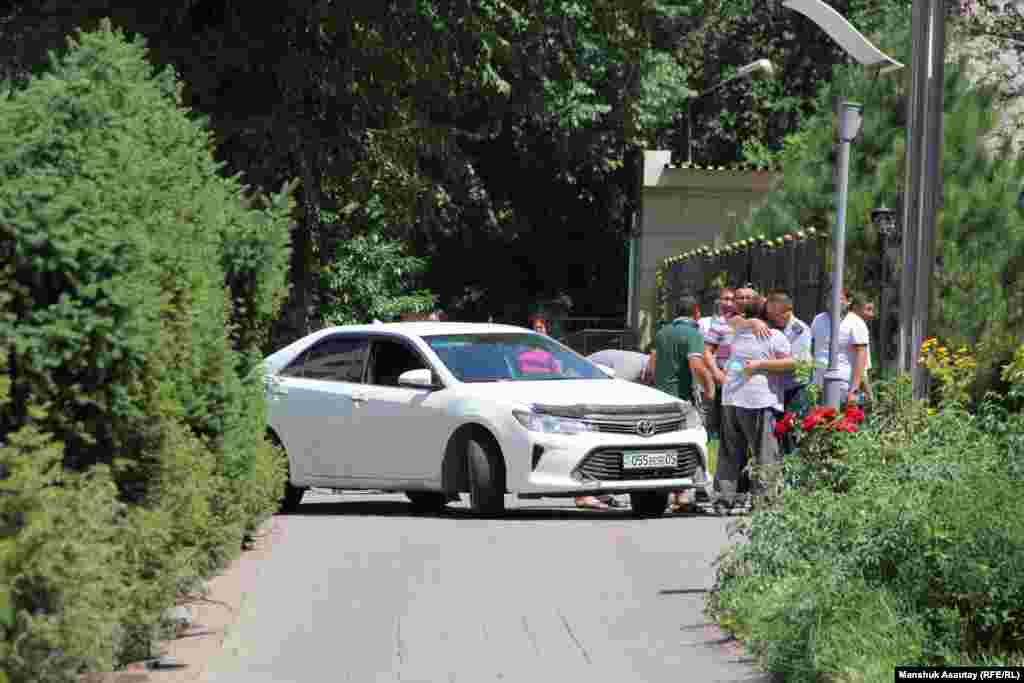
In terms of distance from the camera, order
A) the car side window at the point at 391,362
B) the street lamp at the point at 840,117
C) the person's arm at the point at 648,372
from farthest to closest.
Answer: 1. the person's arm at the point at 648,372
2. the car side window at the point at 391,362
3. the street lamp at the point at 840,117

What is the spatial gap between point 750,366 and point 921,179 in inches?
163

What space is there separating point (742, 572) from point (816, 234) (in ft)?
40.4

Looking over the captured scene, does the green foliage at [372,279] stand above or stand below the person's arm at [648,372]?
above

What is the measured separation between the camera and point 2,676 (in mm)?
6270

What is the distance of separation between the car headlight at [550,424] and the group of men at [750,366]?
50.3 inches

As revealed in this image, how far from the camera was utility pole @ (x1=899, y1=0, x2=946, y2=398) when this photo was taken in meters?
12.9

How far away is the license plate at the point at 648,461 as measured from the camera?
652 inches

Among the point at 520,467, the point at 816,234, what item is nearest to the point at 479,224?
the point at 816,234

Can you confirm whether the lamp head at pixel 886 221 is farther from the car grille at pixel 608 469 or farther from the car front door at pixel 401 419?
the car front door at pixel 401 419

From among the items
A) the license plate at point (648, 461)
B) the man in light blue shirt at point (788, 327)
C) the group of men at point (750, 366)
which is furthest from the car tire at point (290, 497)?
the man in light blue shirt at point (788, 327)

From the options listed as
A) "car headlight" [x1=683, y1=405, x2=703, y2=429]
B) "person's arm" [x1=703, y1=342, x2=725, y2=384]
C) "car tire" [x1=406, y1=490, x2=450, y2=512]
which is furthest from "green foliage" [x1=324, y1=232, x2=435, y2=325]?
"car headlight" [x1=683, y1=405, x2=703, y2=429]

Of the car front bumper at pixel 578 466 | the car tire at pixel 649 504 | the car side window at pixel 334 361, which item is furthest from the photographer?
the car side window at pixel 334 361

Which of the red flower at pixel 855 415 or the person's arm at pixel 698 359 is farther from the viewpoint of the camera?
the person's arm at pixel 698 359

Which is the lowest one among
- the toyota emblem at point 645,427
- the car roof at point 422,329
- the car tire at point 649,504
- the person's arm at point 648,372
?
the car tire at point 649,504
